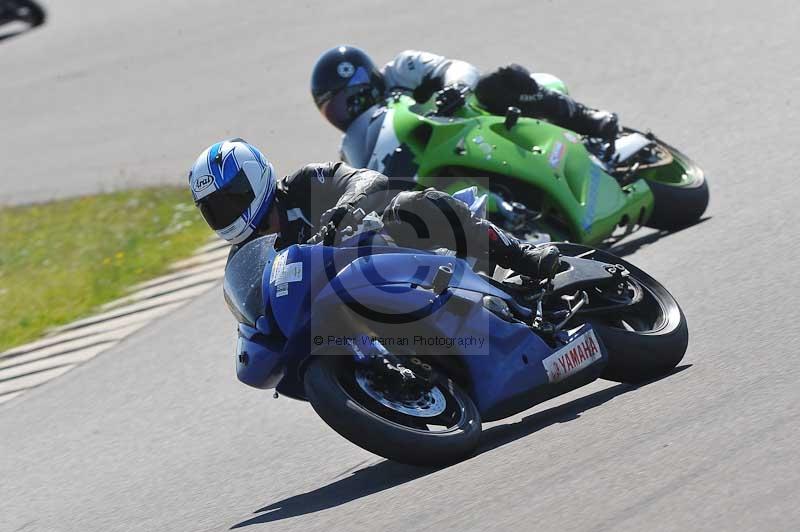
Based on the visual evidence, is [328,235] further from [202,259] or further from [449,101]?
[202,259]

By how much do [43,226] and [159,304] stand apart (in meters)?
3.46

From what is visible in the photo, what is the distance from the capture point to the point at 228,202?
611 centimetres

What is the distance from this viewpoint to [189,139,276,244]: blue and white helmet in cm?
605

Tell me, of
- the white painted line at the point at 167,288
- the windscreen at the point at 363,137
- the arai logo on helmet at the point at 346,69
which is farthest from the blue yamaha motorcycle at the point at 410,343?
the white painted line at the point at 167,288

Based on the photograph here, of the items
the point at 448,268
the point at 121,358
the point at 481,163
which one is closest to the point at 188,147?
the point at 121,358

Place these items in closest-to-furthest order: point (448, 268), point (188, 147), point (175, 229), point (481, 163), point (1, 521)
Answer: point (448, 268), point (1, 521), point (481, 163), point (175, 229), point (188, 147)

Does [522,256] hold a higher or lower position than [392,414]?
higher

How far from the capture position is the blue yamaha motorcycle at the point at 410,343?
526cm

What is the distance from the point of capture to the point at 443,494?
4.79 m

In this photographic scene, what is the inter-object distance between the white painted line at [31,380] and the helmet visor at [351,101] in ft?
8.14

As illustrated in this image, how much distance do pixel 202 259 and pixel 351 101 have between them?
265cm

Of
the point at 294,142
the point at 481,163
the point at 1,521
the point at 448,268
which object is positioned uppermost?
the point at 448,268

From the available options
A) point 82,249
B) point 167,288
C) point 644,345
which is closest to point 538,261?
point 644,345

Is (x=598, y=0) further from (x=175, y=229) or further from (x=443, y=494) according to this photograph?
(x=443, y=494)
